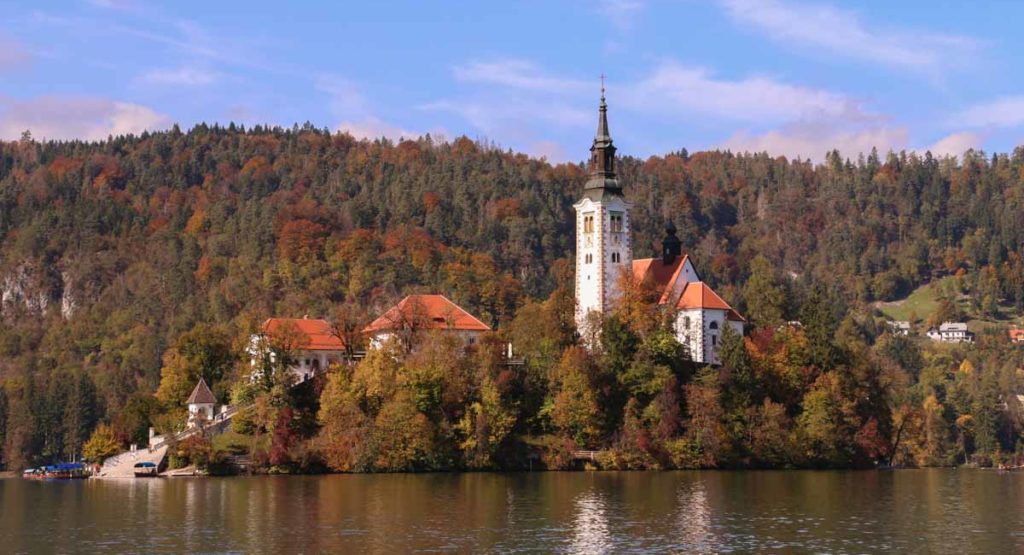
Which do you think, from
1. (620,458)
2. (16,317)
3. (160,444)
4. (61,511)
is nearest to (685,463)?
(620,458)

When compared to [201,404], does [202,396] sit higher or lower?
higher

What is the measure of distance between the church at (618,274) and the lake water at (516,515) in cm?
1921

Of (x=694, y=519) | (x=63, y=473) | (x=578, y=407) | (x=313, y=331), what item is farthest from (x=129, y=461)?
(x=694, y=519)

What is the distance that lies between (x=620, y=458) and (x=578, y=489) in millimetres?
18322

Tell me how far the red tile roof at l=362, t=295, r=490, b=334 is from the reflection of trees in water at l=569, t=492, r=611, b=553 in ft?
111

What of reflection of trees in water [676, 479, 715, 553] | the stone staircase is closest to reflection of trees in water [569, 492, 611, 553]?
reflection of trees in water [676, 479, 715, 553]

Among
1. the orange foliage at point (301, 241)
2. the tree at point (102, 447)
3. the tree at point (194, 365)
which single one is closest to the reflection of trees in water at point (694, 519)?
the tree at point (194, 365)

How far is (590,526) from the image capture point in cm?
5822

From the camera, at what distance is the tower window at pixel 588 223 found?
10981cm

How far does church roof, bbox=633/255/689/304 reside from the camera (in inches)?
4208

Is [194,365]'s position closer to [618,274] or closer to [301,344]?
[301,344]

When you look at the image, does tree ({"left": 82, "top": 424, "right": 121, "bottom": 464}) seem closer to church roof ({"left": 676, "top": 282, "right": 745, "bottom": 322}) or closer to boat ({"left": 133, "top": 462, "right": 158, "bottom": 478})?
boat ({"left": 133, "top": 462, "right": 158, "bottom": 478})

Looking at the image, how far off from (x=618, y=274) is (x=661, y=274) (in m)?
4.61

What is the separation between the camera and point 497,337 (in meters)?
106
